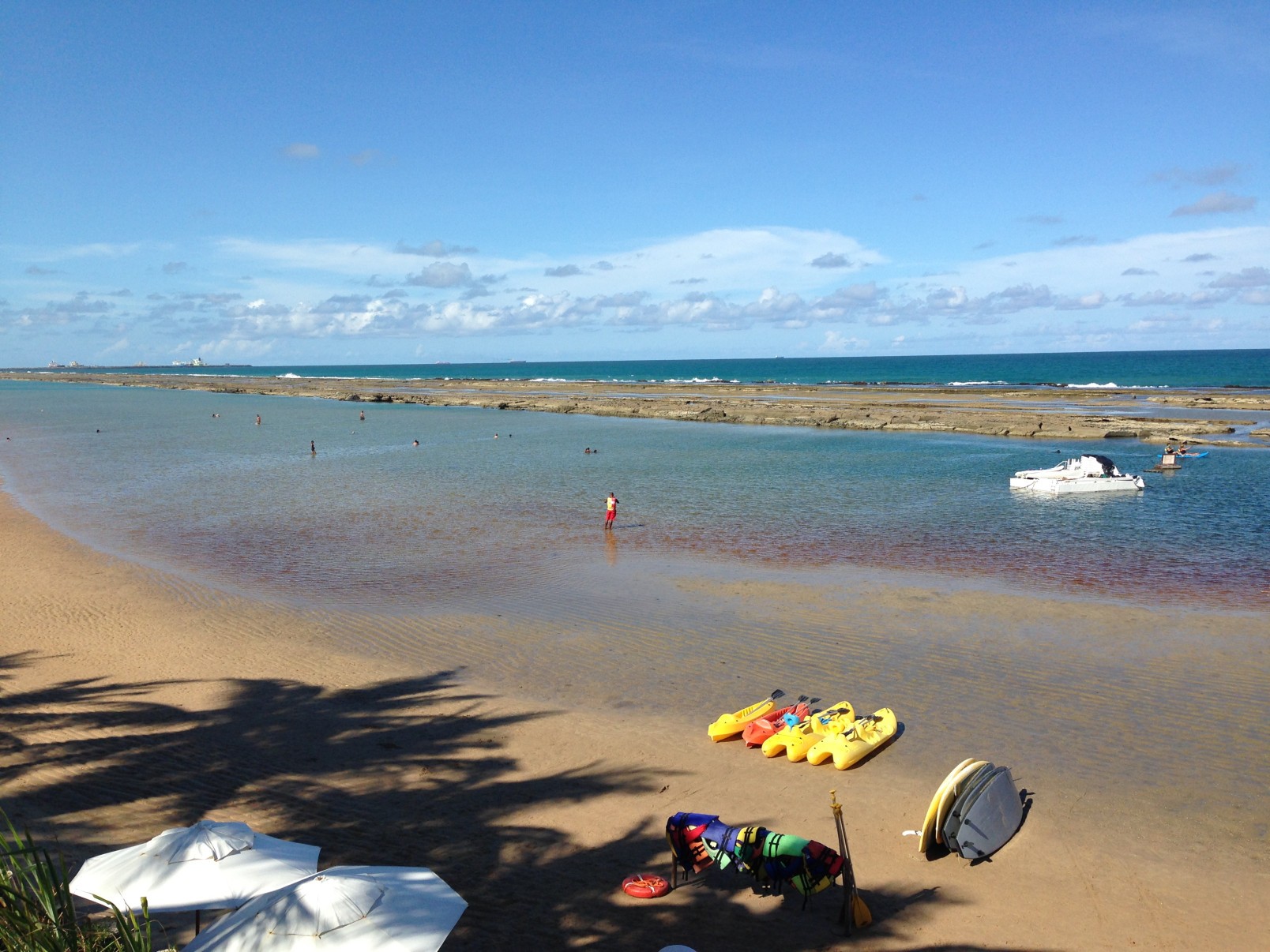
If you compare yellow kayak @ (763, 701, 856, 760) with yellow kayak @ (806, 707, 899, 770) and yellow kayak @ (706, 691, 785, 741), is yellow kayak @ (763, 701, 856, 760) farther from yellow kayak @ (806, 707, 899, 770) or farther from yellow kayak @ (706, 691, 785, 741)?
yellow kayak @ (706, 691, 785, 741)

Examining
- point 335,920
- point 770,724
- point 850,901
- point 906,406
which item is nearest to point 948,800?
point 850,901

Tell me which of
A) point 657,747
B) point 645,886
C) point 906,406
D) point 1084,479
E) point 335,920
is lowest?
point 645,886

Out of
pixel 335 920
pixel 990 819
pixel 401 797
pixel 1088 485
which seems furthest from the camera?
pixel 1088 485

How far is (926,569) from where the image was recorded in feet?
71.8

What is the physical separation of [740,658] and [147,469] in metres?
38.2

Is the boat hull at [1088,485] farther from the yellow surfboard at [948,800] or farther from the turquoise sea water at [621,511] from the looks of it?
the yellow surfboard at [948,800]

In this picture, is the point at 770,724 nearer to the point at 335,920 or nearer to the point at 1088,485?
the point at 335,920

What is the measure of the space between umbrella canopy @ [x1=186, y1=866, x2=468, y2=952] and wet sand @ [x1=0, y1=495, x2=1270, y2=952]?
174cm

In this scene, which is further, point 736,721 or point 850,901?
point 736,721

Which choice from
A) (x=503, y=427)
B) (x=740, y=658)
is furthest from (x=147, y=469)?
(x=740, y=658)

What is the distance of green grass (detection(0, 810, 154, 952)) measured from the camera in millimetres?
5957

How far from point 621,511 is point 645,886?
71.8 ft

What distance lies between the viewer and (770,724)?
40.1 feet

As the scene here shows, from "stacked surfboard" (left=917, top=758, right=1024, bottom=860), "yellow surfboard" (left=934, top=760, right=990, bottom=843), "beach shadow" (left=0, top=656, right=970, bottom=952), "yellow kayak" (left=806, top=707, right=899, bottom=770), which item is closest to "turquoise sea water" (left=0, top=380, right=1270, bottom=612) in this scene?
"beach shadow" (left=0, top=656, right=970, bottom=952)
